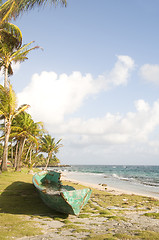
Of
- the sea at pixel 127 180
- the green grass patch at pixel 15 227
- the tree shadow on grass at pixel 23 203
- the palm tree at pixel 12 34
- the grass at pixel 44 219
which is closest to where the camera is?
the green grass patch at pixel 15 227

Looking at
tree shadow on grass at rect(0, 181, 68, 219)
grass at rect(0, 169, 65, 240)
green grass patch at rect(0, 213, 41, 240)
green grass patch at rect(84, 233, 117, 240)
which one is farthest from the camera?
tree shadow on grass at rect(0, 181, 68, 219)

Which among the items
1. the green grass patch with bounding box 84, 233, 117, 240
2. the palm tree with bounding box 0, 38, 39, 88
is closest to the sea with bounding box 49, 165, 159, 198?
the green grass patch with bounding box 84, 233, 117, 240

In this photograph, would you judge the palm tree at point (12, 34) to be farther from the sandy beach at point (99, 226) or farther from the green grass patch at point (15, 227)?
the sandy beach at point (99, 226)

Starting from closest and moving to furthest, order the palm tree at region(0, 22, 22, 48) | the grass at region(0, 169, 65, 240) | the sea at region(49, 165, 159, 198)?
the grass at region(0, 169, 65, 240) < the palm tree at region(0, 22, 22, 48) < the sea at region(49, 165, 159, 198)

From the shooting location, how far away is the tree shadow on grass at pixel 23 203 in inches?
335

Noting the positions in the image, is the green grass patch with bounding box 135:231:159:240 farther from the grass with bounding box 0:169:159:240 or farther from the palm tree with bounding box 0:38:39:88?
the palm tree with bounding box 0:38:39:88

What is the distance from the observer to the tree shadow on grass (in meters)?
8.51

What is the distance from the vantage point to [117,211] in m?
9.78

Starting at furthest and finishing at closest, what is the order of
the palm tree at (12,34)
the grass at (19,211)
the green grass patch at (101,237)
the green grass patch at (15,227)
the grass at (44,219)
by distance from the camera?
1. the palm tree at (12,34)
2. the grass at (19,211)
3. the grass at (44,219)
4. the green grass patch at (15,227)
5. the green grass patch at (101,237)

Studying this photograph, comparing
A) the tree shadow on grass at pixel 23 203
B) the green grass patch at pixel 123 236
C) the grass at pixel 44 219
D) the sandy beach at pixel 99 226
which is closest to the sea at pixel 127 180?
the sandy beach at pixel 99 226

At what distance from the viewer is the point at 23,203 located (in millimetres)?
9945

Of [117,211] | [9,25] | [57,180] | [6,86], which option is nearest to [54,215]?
Result: [117,211]

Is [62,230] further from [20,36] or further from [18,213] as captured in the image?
[20,36]

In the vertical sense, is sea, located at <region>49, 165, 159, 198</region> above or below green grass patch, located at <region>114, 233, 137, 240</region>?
below
